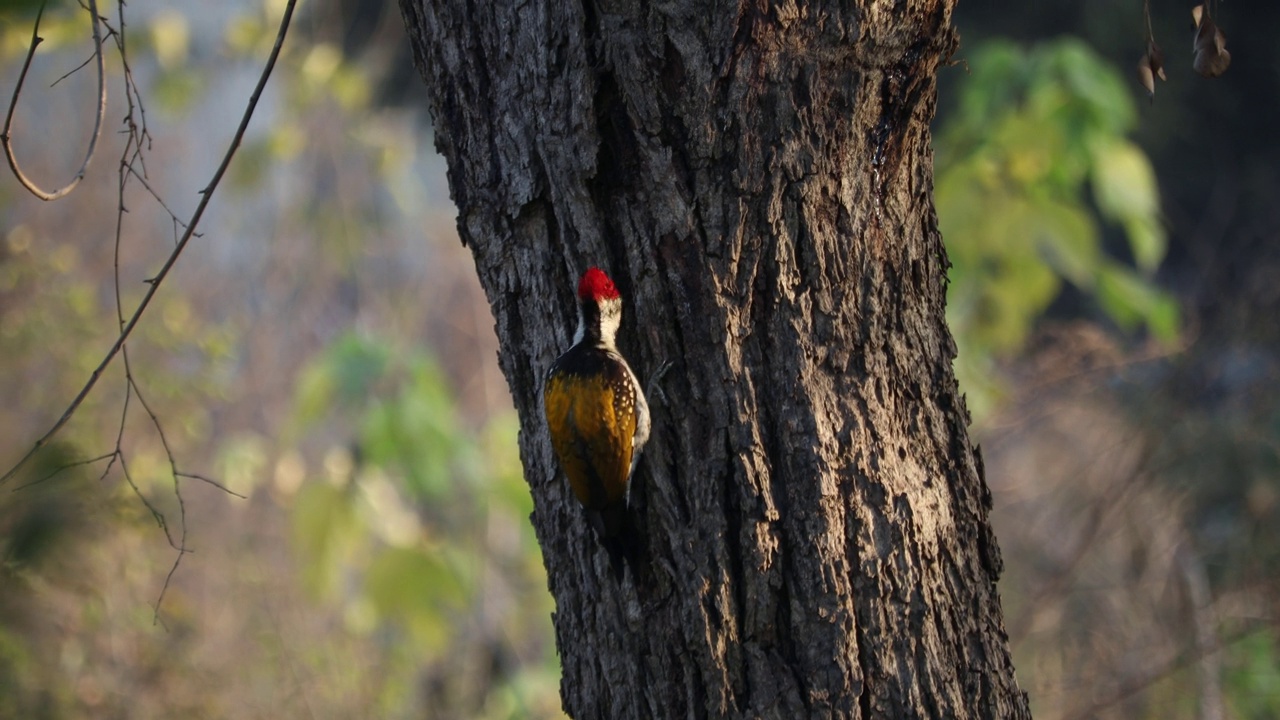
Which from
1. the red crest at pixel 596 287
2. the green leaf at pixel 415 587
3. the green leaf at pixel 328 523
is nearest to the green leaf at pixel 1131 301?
the red crest at pixel 596 287

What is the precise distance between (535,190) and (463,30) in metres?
0.39

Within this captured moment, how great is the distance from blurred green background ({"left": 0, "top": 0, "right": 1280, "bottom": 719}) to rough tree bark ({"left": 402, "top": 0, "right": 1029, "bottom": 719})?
1.08 m

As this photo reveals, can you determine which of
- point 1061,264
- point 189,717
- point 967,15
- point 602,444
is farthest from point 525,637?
point 967,15

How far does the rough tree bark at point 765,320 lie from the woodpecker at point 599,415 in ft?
0.18

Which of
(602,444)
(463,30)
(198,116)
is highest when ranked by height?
(198,116)

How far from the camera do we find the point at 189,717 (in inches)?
251

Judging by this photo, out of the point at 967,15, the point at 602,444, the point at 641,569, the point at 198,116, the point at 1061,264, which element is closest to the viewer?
the point at 641,569

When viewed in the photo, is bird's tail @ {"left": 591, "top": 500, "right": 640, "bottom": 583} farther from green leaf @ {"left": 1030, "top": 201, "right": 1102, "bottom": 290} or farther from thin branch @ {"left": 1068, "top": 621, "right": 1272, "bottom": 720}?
Result: thin branch @ {"left": 1068, "top": 621, "right": 1272, "bottom": 720}

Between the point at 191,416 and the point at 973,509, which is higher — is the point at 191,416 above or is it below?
above

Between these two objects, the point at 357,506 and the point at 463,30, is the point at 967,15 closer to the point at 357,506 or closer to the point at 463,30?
the point at 357,506

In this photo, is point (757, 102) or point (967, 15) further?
point (967, 15)

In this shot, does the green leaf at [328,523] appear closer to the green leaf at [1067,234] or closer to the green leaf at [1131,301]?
the green leaf at [1067,234]

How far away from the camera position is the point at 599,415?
8.50 ft

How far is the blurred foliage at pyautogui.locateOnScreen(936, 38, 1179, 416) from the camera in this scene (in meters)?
4.30
